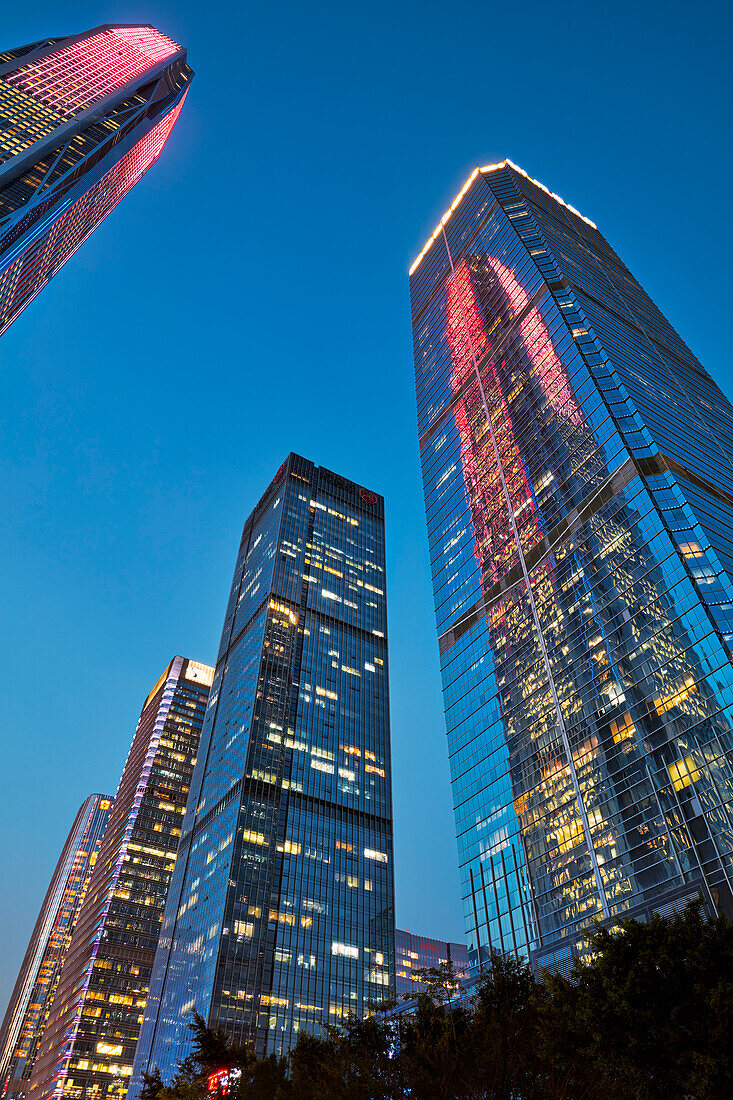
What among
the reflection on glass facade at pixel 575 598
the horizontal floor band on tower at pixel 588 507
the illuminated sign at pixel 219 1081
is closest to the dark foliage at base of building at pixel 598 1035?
the illuminated sign at pixel 219 1081

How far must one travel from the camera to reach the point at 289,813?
4779 inches

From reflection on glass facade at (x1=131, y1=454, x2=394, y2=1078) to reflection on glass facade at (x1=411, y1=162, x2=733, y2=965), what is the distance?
36633 millimetres

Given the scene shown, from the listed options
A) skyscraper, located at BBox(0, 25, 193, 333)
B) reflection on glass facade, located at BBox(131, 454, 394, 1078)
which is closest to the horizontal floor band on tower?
reflection on glass facade, located at BBox(131, 454, 394, 1078)

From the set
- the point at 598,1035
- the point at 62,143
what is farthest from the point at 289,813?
the point at 62,143

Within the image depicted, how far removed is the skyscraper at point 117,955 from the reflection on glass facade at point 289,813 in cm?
4792

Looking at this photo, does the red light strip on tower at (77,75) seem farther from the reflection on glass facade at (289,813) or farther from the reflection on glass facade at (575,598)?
the reflection on glass facade at (575,598)

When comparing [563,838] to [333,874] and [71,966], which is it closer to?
[333,874]

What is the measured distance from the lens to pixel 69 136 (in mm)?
134000

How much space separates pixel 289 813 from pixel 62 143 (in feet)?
419

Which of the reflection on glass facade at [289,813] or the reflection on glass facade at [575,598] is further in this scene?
the reflection on glass facade at [289,813]

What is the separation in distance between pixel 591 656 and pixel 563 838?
1876 centimetres

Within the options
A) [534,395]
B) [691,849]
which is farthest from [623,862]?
[534,395]

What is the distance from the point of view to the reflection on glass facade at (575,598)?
62281 mm

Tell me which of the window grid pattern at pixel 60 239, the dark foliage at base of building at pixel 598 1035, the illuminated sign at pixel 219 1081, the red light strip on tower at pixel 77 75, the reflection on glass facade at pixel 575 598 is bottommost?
the dark foliage at base of building at pixel 598 1035
